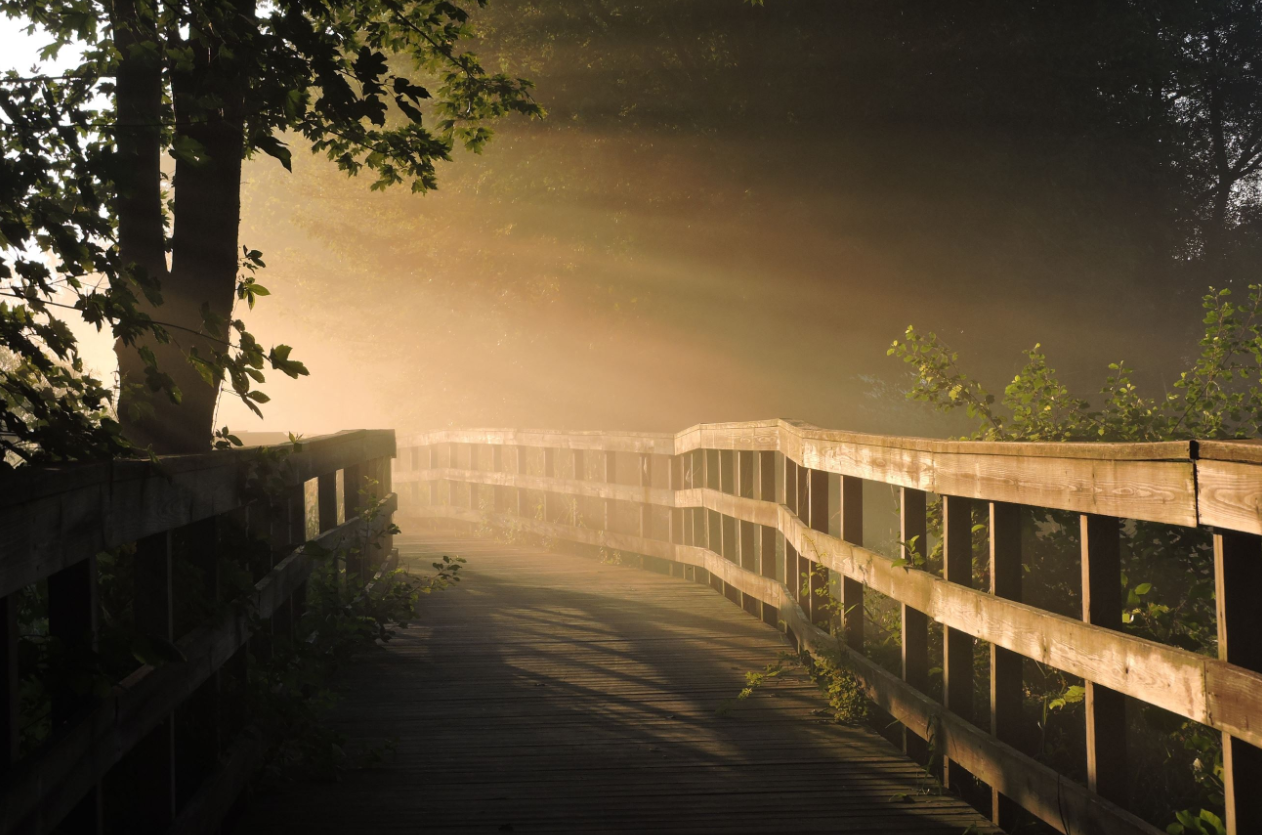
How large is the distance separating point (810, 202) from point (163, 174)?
39.1 feet

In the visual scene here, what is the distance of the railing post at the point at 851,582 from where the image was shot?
17.7ft

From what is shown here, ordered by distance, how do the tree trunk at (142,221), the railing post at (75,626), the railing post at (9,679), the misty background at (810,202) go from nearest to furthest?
the railing post at (9,679) → the railing post at (75,626) → the tree trunk at (142,221) → the misty background at (810,202)

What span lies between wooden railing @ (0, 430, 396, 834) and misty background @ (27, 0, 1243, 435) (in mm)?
12074

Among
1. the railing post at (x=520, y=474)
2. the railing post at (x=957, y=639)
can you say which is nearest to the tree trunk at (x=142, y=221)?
the railing post at (x=957, y=639)

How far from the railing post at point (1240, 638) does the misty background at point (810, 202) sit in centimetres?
1351

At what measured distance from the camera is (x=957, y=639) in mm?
4117

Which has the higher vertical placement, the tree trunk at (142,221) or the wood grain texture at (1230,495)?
the tree trunk at (142,221)

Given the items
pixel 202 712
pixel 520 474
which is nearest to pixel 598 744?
pixel 202 712

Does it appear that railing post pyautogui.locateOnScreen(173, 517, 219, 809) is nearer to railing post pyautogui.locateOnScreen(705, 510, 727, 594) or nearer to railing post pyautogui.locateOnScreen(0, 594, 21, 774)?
railing post pyautogui.locateOnScreen(0, 594, 21, 774)

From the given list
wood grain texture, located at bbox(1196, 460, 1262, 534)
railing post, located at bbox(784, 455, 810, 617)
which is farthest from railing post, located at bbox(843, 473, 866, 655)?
wood grain texture, located at bbox(1196, 460, 1262, 534)

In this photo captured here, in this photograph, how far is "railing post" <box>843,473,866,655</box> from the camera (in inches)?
213

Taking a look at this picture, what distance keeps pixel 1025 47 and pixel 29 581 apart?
15.6m

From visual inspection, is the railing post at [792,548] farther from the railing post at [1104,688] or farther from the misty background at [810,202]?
the misty background at [810,202]

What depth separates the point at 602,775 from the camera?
4465 mm
